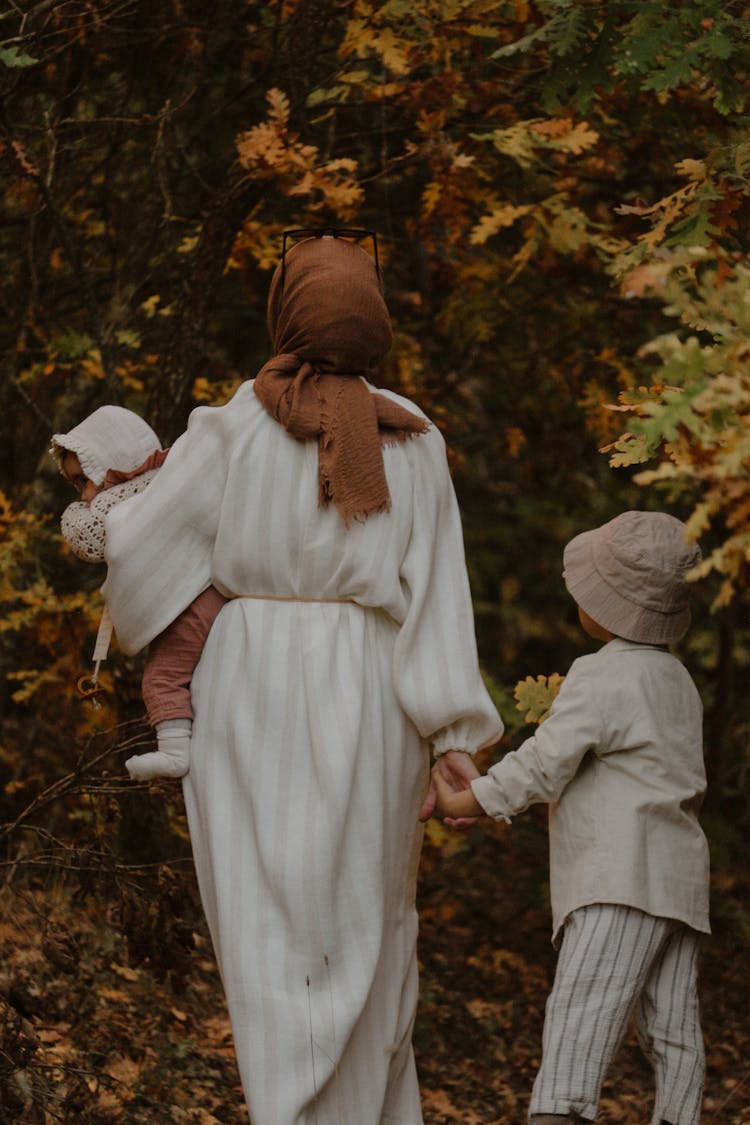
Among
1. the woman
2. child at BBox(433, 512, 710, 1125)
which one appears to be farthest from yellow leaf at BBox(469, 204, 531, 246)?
child at BBox(433, 512, 710, 1125)

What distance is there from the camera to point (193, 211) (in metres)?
4.98

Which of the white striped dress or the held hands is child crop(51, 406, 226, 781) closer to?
the white striped dress

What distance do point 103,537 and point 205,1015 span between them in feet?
6.73

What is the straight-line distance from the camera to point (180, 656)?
3.00m

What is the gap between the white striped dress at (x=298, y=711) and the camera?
286 cm

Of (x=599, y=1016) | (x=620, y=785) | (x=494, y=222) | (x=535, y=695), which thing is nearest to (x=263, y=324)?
(x=494, y=222)

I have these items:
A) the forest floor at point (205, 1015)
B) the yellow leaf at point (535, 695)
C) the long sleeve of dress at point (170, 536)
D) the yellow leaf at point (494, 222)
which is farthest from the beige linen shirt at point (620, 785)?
the yellow leaf at point (494, 222)

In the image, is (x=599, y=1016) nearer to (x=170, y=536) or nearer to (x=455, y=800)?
(x=455, y=800)

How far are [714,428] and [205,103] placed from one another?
3.72 metres

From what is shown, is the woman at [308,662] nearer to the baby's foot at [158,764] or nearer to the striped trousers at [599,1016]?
the baby's foot at [158,764]

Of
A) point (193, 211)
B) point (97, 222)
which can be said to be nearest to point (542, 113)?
point (193, 211)

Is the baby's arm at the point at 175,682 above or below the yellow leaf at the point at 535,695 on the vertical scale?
above

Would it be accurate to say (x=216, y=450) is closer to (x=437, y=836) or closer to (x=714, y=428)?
(x=714, y=428)

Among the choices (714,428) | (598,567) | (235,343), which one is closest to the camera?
(714,428)
